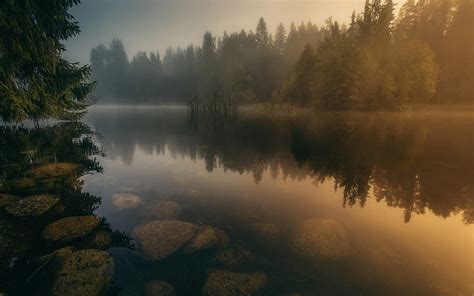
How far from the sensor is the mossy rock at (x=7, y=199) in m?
8.09

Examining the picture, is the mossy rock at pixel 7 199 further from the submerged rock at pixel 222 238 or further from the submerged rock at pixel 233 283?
the submerged rock at pixel 233 283

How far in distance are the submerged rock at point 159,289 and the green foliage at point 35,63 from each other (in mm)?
14154

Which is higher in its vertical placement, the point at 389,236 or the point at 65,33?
the point at 65,33

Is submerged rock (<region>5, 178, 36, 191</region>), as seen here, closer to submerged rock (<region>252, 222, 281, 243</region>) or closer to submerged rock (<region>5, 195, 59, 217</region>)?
submerged rock (<region>5, 195, 59, 217</region>)

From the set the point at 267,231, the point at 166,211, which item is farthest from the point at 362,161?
the point at 166,211

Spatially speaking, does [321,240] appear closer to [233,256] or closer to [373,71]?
[233,256]

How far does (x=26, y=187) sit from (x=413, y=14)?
96410 millimetres

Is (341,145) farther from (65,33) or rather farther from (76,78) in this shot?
(65,33)

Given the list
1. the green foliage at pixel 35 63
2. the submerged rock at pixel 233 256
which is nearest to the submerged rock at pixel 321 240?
the submerged rock at pixel 233 256

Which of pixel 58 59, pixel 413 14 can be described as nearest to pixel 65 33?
pixel 58 59

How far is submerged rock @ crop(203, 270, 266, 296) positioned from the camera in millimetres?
4855

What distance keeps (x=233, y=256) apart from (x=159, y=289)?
6.05 feet

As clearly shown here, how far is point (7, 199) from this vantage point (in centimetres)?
841

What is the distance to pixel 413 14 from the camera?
241ft
